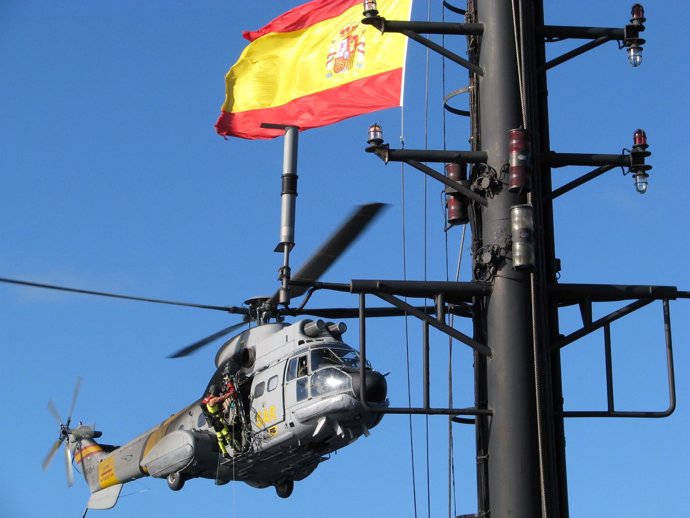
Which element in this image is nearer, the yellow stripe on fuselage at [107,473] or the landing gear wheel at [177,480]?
the landing gear wheel at [177,480]

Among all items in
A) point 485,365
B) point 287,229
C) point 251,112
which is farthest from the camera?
point 251,112

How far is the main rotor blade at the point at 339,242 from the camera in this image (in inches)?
672

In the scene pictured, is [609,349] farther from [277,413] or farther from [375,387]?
[277,413]

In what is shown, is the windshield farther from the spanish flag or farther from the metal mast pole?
the metal mast pole

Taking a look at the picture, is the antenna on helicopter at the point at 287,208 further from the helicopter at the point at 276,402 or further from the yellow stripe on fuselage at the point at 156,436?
the yellow stripe on fuselage at the point at 156,436

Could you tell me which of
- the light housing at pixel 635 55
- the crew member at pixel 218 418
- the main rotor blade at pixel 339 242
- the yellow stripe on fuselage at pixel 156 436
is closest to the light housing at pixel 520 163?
the light housing at pixel 635 55

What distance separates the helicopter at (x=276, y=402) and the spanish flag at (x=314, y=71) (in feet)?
5.20

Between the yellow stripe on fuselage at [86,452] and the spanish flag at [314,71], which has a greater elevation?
the spanish flag at [314,71]

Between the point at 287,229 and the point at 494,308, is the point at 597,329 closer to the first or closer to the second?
the point at 494,308

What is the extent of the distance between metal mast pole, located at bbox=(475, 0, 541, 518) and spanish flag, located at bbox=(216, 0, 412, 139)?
5518mm

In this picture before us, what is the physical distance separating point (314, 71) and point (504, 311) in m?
8.91

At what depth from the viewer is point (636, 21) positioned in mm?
10961

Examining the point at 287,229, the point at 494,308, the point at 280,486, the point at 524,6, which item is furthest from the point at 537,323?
the point at 280,486

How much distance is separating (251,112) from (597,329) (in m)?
9.26
